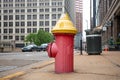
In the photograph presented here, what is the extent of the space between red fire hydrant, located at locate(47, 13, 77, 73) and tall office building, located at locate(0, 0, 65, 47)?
470 ft

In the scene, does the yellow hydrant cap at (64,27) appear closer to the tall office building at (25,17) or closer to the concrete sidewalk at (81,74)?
the concrete sidewalk at (81,74)

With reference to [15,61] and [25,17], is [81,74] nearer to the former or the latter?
[15,61]

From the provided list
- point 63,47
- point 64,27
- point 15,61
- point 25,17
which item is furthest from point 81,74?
point 25,17

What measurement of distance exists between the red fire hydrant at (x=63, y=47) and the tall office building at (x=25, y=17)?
143m

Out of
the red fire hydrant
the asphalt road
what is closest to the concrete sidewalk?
the red fire hydrant

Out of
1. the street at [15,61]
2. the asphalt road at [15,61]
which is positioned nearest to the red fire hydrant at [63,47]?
the street at [15,61]

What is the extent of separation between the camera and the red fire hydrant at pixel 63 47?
748cm

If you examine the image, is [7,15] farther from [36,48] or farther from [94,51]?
[94,51]

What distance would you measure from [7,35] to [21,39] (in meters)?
7.39

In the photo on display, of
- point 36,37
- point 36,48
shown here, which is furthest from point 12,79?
point 36,37

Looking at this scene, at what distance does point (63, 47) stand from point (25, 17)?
150 m

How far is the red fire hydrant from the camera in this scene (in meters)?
7.48

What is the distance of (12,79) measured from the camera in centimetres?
680

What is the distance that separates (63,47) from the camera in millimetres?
7566
